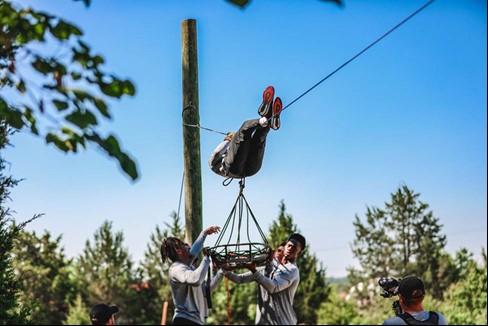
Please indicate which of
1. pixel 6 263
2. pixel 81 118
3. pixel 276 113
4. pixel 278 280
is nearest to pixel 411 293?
pixel 278 280

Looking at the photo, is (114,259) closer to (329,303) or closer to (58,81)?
(329,303)

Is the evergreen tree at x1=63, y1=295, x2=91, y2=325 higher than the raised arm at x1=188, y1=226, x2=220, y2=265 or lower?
higher

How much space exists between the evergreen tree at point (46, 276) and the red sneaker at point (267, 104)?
2119 cm

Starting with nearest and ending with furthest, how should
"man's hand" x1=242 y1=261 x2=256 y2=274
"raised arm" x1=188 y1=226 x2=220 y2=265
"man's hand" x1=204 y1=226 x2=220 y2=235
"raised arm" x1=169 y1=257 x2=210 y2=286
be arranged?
"raised arm" x1=169 y1=257 x2=210 y2=286
"man's hand" x1=242 y1=261 x2=256 y2=274
"raised arm" x1=188 y1=226 x2=220 y2=265
"man's hand" x1=204 y1=226 x2=220 y2=235

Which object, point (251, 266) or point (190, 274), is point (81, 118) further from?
point (251, 266)

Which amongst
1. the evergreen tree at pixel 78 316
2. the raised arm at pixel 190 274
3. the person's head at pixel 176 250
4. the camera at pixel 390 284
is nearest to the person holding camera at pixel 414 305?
the camera at pixel 390 284

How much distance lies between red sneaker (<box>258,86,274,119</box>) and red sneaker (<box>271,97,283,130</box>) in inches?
1.4

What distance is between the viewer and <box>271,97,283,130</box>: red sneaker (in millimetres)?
5699

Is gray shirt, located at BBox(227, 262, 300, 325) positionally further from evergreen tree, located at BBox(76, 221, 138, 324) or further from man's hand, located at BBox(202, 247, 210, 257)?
evergreen tree, located at BBox(76, 221, 138, 324)

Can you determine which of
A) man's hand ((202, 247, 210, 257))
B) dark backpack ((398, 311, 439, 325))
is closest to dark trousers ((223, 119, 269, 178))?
man's hand ((202, 247, 210, 257))

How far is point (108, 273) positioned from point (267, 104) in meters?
20.8

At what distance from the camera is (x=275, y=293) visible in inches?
203

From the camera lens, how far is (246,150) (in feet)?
19.2

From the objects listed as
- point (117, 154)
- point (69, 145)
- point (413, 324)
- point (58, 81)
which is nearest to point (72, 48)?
Result: point (58, 81)
